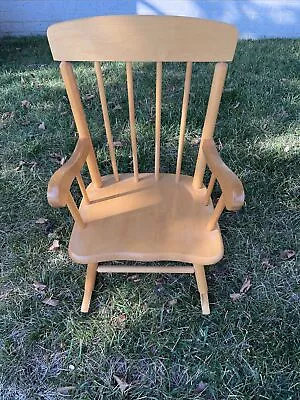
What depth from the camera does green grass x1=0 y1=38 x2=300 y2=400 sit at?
1.63 m

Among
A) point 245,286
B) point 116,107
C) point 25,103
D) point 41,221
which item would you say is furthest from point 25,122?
point 245,286

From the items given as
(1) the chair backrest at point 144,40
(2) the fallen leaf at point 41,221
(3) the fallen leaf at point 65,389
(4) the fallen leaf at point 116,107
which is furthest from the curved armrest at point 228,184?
(4) the fallen leaf at point 116,107

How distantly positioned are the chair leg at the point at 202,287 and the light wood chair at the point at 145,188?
1.16 feet

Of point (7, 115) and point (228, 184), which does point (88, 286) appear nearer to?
point (228, 184)

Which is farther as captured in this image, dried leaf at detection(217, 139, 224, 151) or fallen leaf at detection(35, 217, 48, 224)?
dried leaf at detection(217, 139, 224, 151)

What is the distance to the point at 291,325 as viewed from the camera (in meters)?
1.78

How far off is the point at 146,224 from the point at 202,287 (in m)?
0.49

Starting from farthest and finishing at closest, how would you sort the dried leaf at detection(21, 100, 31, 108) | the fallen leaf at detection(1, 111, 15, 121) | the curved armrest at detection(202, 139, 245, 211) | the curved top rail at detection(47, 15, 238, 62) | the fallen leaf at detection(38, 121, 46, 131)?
the dried leaf at detection(21, 100, 31, 108), the fallen leaf at detection(1, 111, 15, 121), the fallen leaf at detection(38, 121, 46, 131), the curved top rail at detection(47, 15, 238, 62), the curved armrest at detection(202, 139, 245, 211)

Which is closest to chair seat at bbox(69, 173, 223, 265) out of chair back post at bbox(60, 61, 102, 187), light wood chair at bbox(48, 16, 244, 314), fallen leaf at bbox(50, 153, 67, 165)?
light wood chair at bbox(48, 16, 244, 314)

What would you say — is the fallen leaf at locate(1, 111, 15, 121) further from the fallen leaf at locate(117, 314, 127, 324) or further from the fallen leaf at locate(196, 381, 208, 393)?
the fallen leaf at locate(196, 381, 208, 393)

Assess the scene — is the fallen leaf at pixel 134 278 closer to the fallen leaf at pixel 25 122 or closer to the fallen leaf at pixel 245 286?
the fallen leaf at pixel 245 286

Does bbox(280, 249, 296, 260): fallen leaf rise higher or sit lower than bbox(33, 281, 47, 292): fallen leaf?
lower

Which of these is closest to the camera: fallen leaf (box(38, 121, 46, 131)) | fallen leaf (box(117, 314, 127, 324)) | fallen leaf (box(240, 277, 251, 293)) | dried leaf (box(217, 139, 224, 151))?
fallen leaf (box(117, 314, 127, 324))

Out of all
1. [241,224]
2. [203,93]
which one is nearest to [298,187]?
[241,224]
